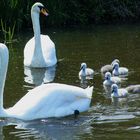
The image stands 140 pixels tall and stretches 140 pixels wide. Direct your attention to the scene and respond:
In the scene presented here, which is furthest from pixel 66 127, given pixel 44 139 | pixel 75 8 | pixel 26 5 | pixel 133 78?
pixel 75 8

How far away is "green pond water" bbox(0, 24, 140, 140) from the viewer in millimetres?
→ 10211

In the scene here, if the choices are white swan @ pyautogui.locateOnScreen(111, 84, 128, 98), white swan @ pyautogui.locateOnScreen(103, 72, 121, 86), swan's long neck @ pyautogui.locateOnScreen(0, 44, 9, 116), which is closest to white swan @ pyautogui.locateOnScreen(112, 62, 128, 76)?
white swan @ pyautogui.locateOnScreen(103, 72, 121, 86)

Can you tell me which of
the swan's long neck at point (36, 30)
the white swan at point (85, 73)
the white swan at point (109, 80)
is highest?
the swan's long neck at point (36, 30)

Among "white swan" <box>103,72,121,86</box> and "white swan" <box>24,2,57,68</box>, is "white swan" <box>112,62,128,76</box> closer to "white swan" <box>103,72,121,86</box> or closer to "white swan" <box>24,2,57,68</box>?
"white swan" <box>103,72,121,86</box>

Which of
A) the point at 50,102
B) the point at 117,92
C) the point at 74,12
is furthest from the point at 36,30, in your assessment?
the point at 74,12

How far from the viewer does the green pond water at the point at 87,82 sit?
1021cm

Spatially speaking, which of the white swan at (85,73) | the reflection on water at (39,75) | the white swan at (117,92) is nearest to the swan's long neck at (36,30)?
the reflection on water at (39,75)

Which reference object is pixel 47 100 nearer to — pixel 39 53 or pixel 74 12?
pixel 39 53

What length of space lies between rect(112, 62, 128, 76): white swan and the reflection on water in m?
1.29

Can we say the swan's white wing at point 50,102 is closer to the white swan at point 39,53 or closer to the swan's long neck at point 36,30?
the white swan at point 39,53

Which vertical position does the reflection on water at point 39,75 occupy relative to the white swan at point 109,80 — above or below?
above

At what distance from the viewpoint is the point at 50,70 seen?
1559cm

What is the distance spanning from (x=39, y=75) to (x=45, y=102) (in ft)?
13.0

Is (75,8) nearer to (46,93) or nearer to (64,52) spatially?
(64,52)
